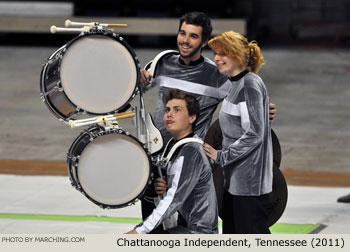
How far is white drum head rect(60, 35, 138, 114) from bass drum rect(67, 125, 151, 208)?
21 centimetres

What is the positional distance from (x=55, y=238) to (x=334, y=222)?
11.0 feet


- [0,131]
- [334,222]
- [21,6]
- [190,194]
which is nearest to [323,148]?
[334,222]

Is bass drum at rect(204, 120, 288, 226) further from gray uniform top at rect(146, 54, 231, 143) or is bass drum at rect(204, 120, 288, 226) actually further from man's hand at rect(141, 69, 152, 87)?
man's hand at rect(141, 69, 152, 87)

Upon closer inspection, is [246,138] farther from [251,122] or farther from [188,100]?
[188,100]

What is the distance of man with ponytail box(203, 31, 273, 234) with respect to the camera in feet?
16.5

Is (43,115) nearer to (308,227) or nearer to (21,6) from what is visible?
(308,227)

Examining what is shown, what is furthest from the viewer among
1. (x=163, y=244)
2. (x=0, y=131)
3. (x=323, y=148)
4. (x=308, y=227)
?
(x=0, y=131)

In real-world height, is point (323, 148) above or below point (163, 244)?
below

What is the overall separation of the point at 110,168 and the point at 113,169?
2 cm

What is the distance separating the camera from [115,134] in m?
5.12

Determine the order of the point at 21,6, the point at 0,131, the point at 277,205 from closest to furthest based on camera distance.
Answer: the point at 277,205
the point at 0,131
the point at 21,6

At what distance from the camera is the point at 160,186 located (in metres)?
5.17

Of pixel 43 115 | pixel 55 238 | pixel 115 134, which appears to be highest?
pixel 115 134

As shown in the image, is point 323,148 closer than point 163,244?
No
